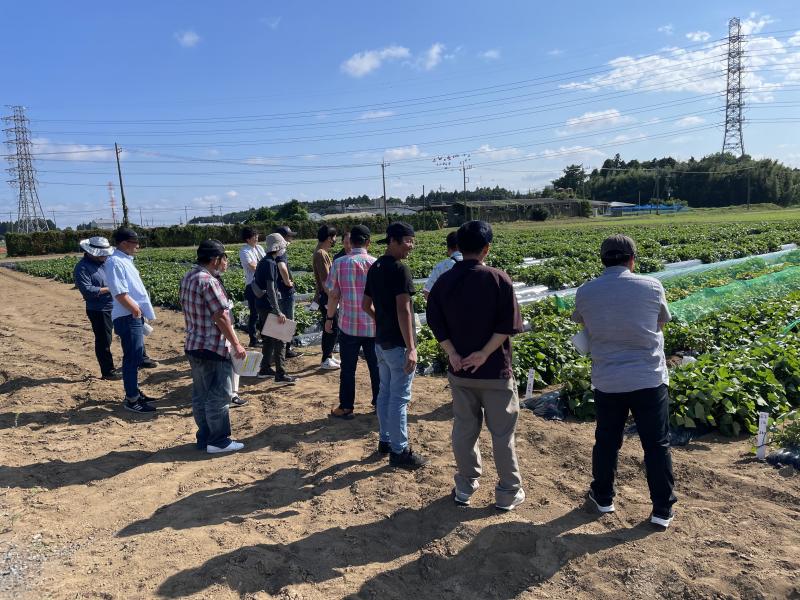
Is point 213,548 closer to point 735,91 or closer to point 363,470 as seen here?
point 363,470

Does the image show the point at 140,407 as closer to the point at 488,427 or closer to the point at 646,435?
the point at 488,427

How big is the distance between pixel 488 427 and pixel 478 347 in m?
0.59

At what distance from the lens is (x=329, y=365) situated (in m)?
8.10

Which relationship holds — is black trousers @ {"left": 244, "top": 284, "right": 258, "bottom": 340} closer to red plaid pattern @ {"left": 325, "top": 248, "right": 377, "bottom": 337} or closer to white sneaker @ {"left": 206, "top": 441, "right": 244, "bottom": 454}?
red plaid pattern @ {"left": 325, "top": 248, "right": 377, "bottom": 337}

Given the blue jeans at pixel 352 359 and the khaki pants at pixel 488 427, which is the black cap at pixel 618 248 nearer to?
the khaki pants at pixel 488 427

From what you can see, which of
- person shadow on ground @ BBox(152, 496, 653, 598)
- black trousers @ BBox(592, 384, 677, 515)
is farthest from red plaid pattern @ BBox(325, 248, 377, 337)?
black trousers @ BBox(592, 384, 677, 515)

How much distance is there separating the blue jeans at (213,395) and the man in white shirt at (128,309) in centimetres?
161

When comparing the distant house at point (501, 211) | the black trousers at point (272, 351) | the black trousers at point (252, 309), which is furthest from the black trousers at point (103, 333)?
the distant house at point (501, 211)

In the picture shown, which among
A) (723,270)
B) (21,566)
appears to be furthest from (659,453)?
(723,270)

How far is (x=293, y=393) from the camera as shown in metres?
6.99

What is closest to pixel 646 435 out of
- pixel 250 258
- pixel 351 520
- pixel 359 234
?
pixel 351 520

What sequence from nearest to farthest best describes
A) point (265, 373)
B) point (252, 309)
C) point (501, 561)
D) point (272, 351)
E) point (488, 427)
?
point (501, 561) < point (488, 427) < point (272, 351) < point (265, 373) < point (252, 309)

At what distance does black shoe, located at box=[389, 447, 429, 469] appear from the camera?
4.69 m

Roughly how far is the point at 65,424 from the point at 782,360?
Answer: 25.8ft
